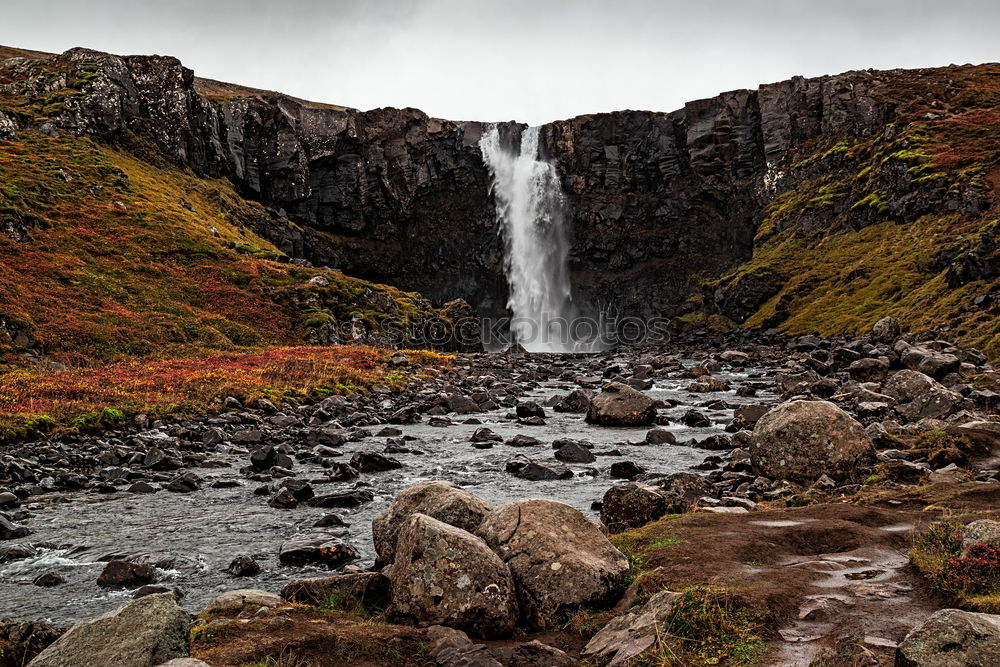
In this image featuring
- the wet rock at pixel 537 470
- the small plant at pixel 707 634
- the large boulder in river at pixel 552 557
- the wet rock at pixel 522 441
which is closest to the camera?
the small plant at pixel 707 634

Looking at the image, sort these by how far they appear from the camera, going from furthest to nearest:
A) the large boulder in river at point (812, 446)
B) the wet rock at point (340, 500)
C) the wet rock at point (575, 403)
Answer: the wet rock at point (575, 403) < the wet rock at point (340, 500) < the large boulder in river at point (812, 446)

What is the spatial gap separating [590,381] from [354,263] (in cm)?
8194

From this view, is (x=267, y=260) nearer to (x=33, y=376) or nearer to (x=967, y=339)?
(x=33, y=376)

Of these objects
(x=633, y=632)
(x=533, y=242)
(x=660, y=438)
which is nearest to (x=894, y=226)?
(x=533, y=242)

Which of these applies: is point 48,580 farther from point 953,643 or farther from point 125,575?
point 953,643

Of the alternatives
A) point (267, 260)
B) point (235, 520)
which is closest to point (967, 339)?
point (235, 520)

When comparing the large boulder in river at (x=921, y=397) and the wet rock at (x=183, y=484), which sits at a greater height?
the large boulder in river at (x=921, y=397)

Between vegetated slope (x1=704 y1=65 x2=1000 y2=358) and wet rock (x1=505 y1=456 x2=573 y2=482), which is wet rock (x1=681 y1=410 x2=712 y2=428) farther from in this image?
vegetated slope (x1=704 y1=65 x2=1000 y2=358)

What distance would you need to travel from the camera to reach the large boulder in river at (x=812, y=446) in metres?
15.9

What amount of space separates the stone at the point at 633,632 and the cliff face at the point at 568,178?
10164cm

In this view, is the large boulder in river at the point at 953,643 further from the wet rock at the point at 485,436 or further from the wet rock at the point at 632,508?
the wet rock at the point at 485,436

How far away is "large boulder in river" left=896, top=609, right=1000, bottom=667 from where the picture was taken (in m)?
4.76

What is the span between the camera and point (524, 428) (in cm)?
3012

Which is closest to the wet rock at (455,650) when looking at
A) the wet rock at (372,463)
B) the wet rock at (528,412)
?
the wet rock at (372,463)
